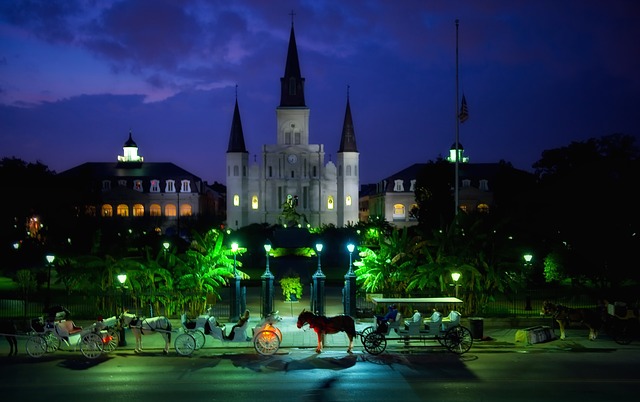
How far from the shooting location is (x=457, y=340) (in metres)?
18.7

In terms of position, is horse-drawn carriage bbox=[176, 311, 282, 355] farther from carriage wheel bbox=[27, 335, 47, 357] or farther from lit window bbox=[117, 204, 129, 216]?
lit window bbox=[117, 204, 129, 216]

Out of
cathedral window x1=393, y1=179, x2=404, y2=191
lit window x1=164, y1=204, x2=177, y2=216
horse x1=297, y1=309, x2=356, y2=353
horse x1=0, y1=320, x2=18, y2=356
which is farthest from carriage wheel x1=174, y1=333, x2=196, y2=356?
lit window x1=164, y1=204, x2=177, y2=216

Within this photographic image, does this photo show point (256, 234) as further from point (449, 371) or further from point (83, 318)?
point (449, 371)

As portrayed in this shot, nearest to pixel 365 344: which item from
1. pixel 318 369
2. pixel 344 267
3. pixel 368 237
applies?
pixel 318 369

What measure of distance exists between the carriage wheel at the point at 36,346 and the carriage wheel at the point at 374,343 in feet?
29.6

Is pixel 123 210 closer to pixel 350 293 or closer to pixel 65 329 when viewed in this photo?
pixel 350 293

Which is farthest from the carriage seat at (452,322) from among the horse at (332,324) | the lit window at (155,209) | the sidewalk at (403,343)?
the lit window at (155,209)

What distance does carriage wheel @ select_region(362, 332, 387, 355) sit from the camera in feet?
61.1

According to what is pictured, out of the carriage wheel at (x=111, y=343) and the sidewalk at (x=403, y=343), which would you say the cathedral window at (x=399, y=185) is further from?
the carriage wheel at (x=111, y=343)

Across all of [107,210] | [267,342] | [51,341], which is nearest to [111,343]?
[51,341]

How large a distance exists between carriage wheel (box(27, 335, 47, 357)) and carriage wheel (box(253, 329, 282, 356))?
5.93 meters

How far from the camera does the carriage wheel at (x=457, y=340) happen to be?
18734 millimetres

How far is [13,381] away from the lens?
51.3ft

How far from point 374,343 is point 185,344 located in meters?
5.36
